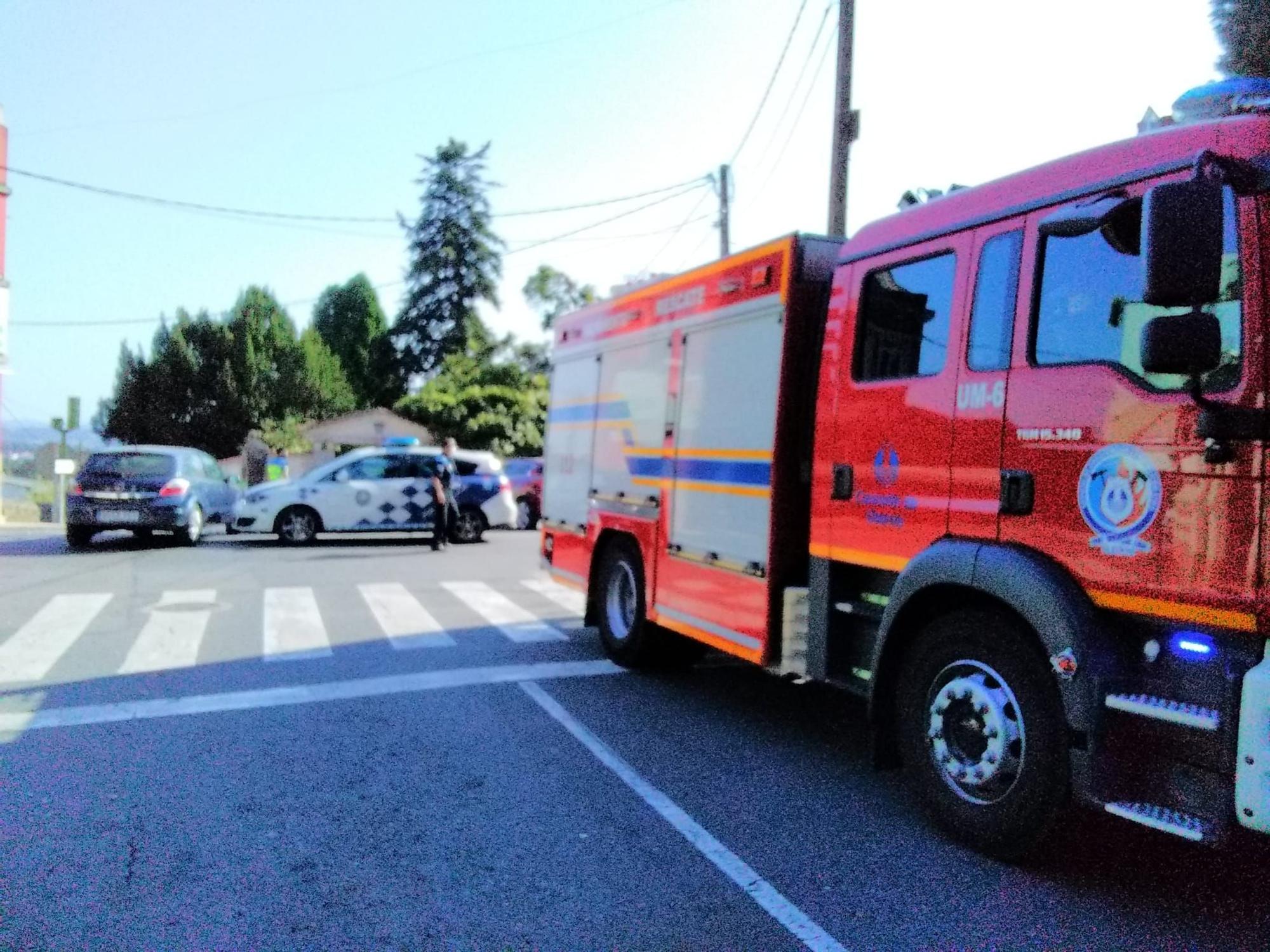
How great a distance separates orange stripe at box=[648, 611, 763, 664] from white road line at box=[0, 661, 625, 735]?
816 millimetres

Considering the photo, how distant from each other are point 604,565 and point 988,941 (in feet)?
15.8

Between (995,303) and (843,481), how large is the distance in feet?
3.78

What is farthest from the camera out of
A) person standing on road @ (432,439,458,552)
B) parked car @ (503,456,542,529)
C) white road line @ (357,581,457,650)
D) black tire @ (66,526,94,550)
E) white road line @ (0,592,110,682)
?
parked car @ (503,456,542,529)

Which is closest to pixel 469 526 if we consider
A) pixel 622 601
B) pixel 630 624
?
pixel 622 601

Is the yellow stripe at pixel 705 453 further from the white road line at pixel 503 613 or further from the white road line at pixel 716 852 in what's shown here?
the white road line at pixel 503 613

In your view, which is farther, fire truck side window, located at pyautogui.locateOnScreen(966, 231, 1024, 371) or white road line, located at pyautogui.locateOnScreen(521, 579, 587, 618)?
white road line, located at pyautogui.locateOnScreen(521, 579, 587, 618)

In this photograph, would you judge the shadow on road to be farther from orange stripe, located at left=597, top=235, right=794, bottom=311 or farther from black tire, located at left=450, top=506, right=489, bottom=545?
black tire, located at left=450, top=506, right=489, bottom=545

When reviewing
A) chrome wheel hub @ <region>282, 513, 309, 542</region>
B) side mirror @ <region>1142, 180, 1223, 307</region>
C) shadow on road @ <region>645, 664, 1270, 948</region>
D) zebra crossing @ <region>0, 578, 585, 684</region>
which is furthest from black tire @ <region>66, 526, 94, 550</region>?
side mirror @ <region>1142, 180, 1223, 307</region>

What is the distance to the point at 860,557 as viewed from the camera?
15.4ft

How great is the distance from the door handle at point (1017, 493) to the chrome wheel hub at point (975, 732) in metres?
0.62

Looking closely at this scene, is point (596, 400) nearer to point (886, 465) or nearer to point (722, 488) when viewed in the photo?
point (722, 488)

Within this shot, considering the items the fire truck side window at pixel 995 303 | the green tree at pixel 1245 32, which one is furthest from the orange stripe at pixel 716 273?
the green tree at pixel 1245 32

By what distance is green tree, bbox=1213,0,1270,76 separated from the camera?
1086cm

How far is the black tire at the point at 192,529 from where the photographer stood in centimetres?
1550
